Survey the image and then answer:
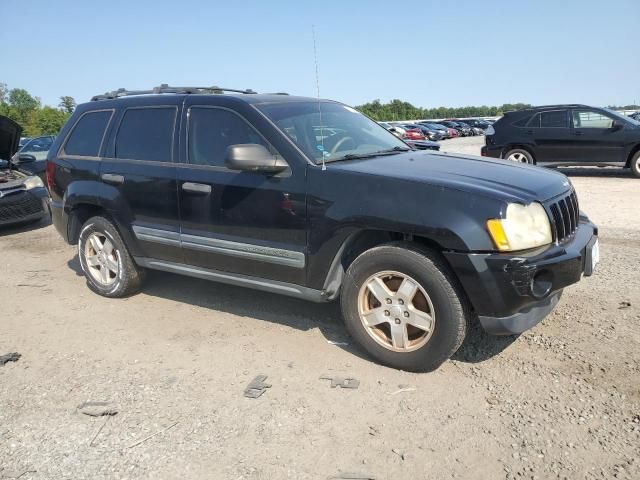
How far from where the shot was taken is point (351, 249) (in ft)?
11.9

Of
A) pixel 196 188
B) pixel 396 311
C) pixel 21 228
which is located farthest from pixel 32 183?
pixel 396 311

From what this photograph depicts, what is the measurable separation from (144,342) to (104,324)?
620 millimetres

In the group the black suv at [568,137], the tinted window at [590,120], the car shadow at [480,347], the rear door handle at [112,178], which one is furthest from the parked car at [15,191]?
the tinted window at [590,120]

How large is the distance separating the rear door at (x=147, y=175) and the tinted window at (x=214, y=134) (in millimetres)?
194

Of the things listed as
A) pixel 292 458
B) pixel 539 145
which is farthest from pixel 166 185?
pixel 539 145

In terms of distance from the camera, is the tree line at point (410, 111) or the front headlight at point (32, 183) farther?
the tree line at point (410, 111)

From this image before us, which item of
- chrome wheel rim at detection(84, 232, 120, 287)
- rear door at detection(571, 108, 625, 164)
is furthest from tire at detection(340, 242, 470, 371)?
rear door at detection(571, 108, 625, 164)

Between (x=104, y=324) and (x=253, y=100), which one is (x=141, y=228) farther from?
(x=253, y=100)

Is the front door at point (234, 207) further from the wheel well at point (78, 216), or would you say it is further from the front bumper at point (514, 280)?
the wheel well at point (78, 216)

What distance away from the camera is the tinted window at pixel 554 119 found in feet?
40.5

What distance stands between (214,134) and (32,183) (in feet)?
20.2

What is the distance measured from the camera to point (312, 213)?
3.59 metres

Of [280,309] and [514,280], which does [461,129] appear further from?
[514,280]

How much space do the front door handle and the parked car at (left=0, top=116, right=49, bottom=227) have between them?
504 centimetres
